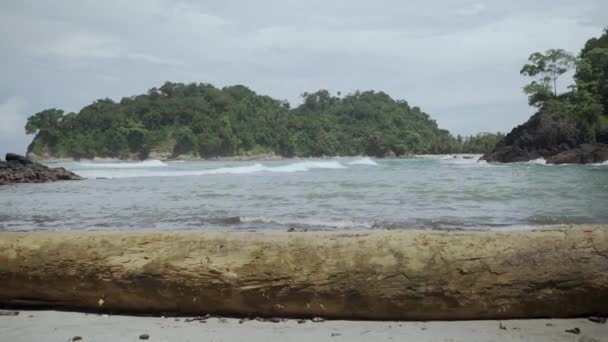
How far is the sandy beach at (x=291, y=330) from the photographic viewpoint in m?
2.50

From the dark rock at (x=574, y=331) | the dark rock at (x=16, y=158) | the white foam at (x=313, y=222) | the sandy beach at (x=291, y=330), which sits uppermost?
the dark rock at (x=16, y=158)

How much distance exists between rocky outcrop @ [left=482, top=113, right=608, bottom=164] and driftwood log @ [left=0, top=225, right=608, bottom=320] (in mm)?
43441

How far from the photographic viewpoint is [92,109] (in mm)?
94312

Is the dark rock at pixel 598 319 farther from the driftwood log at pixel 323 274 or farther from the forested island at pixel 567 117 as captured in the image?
the forested island at pixel 567 117

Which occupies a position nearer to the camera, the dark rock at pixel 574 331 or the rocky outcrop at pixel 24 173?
the dark rock at pixel 574 331

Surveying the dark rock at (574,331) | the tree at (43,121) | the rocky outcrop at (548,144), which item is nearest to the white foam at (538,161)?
the rocky outcrop at (548,144)

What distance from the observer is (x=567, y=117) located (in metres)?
48.1

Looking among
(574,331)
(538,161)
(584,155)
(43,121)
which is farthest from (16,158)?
(43,121)

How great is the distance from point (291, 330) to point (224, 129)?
95907 millimetres

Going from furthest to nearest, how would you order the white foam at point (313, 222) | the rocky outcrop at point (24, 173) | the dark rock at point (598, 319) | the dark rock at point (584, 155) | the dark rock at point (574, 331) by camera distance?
the dark rock at point (584, 155)
the rocky outcrop at point (24, 173)
the white foam at point (313, 222)
the dark rock at point (598, 319)
the dark rock at point (574, 331)

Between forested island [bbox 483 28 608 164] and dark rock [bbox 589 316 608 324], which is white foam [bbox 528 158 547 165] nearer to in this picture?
forested island [bbox 483 28 608 164]

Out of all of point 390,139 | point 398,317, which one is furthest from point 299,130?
point 398,317

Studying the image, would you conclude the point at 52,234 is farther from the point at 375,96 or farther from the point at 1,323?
the point at 375,96

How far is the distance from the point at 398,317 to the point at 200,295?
115cm
